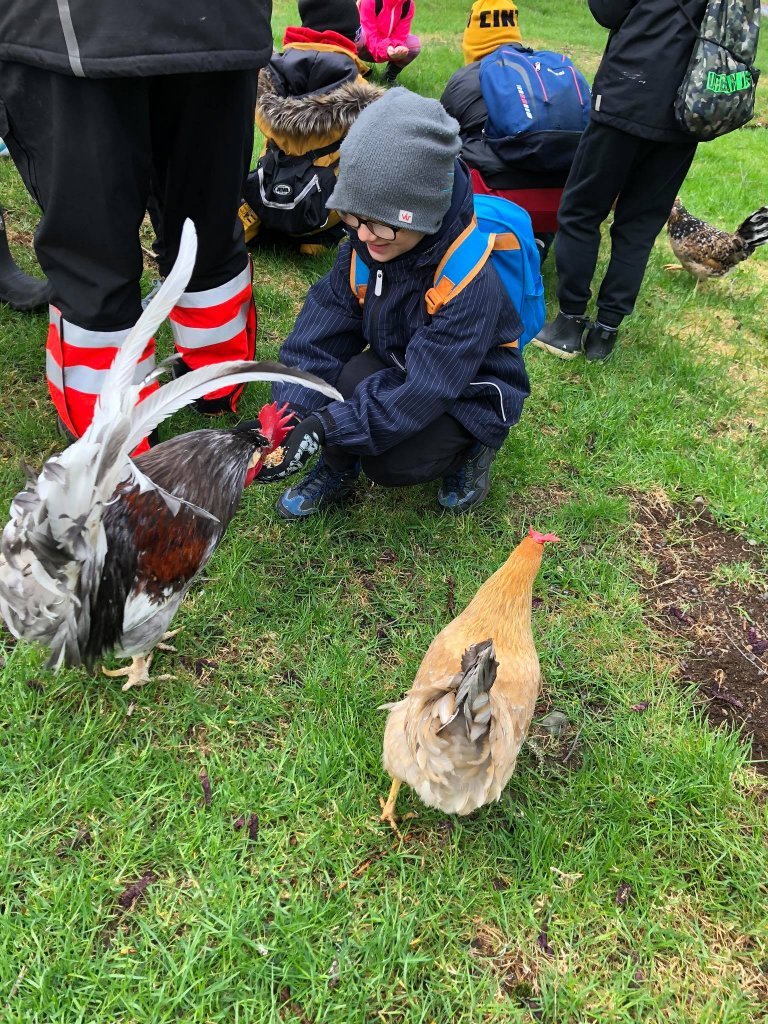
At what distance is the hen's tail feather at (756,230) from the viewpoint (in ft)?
15.4

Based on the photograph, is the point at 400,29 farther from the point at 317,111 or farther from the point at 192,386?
the point at 192,386

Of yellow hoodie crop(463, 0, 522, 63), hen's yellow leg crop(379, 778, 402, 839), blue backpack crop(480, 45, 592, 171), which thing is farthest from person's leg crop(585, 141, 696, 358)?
hen's yellow leg crop(379, 778, 402, 839)

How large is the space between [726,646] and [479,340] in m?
1.53

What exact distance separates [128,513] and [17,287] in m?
2.22

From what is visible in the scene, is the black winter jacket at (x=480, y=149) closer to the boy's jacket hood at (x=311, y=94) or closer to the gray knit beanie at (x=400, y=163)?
the boy's jacket hood at (x=311, y=94)

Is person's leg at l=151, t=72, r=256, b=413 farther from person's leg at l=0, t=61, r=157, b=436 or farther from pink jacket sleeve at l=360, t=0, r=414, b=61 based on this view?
pink jacket sleeve at l=360, t=0, r=414, b=61

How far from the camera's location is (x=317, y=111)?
3904 mm

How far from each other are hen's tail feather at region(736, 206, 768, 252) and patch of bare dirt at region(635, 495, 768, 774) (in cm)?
265

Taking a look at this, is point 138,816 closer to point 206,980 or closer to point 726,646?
point 206,980

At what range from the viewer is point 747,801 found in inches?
83.0

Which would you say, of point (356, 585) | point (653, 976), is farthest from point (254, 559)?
point (653, 976)

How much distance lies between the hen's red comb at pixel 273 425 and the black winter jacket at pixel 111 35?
3.28ft

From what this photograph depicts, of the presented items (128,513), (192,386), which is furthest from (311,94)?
(128,513)

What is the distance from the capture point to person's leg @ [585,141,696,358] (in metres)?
3.45
